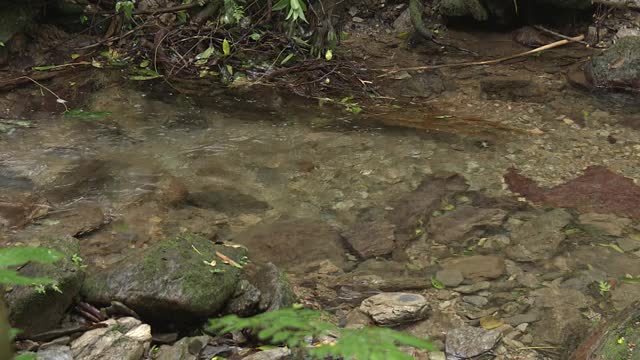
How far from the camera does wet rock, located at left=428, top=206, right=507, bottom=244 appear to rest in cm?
373

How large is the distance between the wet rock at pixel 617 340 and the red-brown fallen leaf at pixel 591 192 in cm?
148

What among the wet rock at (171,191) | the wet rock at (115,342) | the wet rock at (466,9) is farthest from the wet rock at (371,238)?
the wet rock at (466,9)

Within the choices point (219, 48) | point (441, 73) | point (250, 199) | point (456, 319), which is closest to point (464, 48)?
point (441, 73)

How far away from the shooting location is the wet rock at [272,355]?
2.41 metres

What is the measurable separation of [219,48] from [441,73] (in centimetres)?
206

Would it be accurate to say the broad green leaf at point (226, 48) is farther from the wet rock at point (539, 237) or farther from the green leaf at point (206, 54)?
the wet rock at point (539, 237)

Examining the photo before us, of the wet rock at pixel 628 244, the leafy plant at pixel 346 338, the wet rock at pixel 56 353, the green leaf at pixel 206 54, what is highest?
the leafy plant at pixel 346 338

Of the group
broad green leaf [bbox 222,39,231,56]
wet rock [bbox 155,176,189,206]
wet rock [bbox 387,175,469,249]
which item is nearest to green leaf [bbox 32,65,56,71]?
broad green leaf [bbox 222,39,231,56]

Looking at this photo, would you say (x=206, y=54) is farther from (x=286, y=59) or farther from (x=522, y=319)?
(x=522, y=319)

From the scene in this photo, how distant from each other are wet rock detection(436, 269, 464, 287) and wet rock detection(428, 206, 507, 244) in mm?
300

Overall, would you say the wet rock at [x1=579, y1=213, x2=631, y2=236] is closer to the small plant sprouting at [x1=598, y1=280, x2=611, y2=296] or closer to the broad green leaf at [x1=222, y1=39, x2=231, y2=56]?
the small plant sprouting at [x1=598, y1=280, x2=611, y2=296]

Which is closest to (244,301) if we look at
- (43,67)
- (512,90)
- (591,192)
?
(591,192)

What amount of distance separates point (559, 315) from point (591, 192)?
1.31 metres

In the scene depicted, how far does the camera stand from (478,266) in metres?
3.45
